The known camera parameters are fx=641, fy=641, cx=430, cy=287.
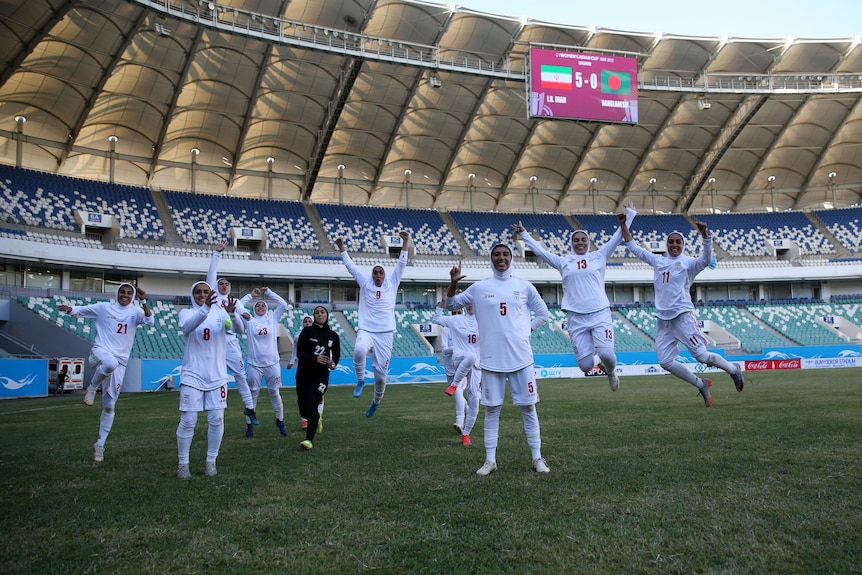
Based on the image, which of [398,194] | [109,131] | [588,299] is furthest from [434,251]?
[588,299]

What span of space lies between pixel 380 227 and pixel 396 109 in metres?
10.3

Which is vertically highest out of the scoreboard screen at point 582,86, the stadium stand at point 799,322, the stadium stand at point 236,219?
the scoreboard screen at point 582,86

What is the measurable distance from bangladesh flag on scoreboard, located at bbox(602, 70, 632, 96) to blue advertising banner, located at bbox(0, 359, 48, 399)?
2894 cm

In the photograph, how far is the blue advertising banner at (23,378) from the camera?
2520 centimetres

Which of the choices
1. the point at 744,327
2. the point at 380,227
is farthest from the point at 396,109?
the point at 744,327

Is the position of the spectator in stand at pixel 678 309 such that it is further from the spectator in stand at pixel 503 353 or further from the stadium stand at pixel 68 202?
the stadium stand at pixel 68 202

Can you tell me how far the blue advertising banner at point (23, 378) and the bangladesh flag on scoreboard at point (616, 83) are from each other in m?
28.9

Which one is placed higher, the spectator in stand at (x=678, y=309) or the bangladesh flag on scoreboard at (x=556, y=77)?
the bangladesh flag on scoreboard at (x=556, y=77)

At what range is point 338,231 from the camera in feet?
152

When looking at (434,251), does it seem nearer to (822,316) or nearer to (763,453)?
(822,316)

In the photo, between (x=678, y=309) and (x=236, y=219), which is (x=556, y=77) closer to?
(x=236, y=219)

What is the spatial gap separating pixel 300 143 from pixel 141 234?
Result: 11.7 metres

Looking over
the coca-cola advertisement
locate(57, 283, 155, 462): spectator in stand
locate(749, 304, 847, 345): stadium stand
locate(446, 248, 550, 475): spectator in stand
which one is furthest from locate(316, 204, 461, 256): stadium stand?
locate(446, 248, 550, 475): spectator in stand

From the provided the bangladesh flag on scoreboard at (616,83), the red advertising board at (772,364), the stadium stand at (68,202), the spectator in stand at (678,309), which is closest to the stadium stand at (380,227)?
the stadium stand at (68,202)
